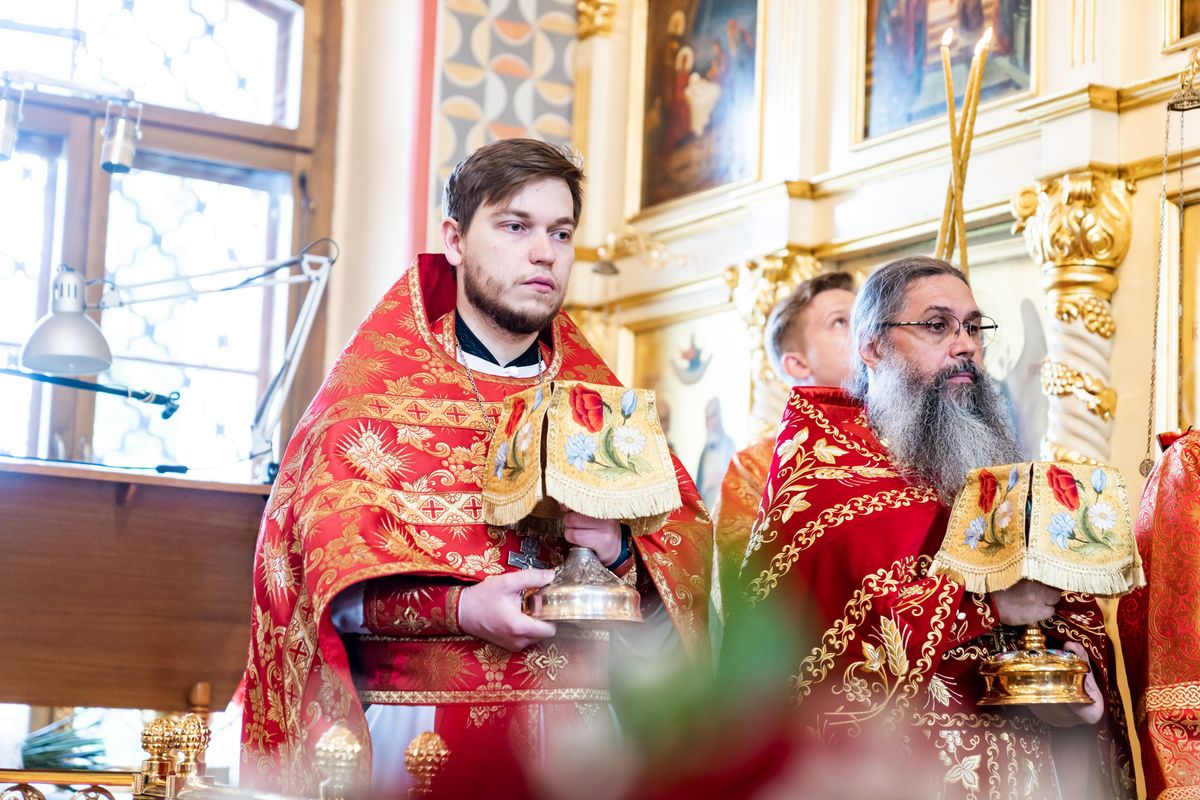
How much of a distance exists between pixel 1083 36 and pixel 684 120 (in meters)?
2.59

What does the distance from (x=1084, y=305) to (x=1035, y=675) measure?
281cm

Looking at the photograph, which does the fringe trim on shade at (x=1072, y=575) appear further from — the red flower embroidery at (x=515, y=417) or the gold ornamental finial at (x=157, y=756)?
the gold ornamental finial at (x=157, y=756)

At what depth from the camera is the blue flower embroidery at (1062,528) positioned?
2973 mm

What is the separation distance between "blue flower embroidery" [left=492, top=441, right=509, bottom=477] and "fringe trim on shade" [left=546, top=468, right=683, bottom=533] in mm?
184

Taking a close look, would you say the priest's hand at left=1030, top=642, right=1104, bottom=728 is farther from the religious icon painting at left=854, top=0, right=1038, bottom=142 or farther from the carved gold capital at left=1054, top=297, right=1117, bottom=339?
the religious icon painting at left=854, top=0, right=1038, bottom=142

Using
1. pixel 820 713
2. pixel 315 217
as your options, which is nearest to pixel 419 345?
pixel 820 713

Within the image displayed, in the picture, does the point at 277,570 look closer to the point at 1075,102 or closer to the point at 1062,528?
the point at 1062,528

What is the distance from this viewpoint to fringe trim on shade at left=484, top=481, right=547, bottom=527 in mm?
2727

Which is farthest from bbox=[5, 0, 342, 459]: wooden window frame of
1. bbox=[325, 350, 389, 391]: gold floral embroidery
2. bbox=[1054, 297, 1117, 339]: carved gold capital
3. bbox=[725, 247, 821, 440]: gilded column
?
bbox=[325, 350, 389, 391]: gold floral embroidery

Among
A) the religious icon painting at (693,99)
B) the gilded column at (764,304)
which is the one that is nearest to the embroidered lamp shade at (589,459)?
the gilded column at (764,304)

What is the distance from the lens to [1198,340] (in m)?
5.28

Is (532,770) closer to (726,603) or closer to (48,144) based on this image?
(726,603)

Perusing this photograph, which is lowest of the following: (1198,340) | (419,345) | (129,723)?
(129,723)

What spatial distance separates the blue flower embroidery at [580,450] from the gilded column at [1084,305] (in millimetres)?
3157
